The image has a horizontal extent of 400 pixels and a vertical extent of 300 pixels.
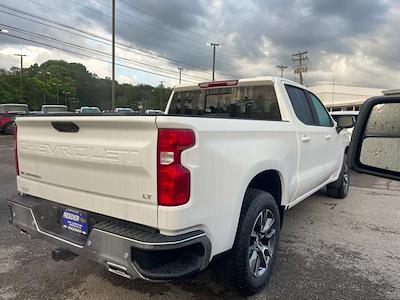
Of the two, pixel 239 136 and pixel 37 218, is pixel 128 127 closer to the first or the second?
pixel 239 136

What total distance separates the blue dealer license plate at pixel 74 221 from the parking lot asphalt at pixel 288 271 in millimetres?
671

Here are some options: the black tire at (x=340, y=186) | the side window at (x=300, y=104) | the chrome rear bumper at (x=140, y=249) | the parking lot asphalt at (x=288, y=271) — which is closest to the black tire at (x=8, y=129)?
the parking lot asphalt at (x=288, y=271)

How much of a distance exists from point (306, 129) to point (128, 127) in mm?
2554

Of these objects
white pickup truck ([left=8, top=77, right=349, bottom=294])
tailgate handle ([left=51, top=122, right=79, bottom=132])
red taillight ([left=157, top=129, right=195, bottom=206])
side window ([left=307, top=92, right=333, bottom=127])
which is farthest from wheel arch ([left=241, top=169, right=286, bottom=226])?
side window ([left=307, top=92, right=333, bottom=127])

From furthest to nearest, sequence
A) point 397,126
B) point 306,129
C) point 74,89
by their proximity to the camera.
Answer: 1. point 74,89
2. point 306,129
3. point 397,126

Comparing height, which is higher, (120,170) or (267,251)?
(120,170)

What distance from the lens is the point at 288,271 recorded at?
11.9 feet

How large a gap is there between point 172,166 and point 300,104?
276 centimetres

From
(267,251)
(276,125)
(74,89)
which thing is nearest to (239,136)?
(276,125)

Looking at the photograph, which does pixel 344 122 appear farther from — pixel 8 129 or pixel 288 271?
pixel 8 129

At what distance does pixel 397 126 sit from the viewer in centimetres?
157

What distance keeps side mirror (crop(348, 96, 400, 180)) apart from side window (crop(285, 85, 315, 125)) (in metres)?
2.62

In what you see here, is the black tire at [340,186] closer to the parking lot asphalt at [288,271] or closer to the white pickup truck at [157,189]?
the parking lot asphalt at [288,271]

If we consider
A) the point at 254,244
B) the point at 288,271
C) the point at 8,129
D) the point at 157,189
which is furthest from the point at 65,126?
the point at 8,129
